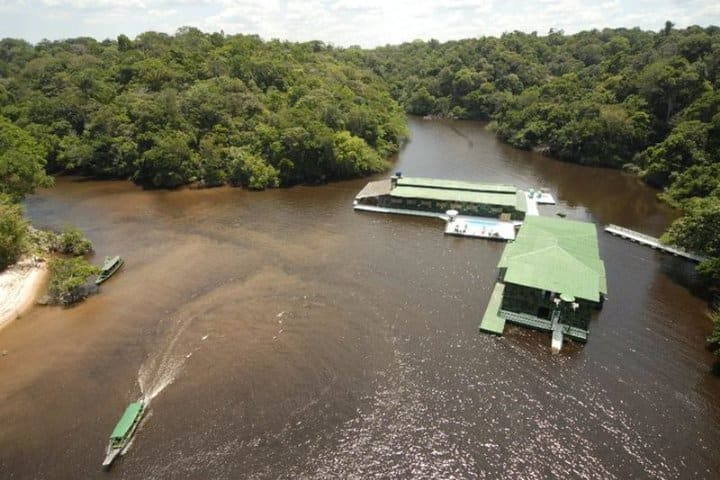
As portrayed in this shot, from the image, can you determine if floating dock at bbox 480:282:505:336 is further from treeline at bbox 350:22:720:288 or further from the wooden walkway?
the wooden walkway

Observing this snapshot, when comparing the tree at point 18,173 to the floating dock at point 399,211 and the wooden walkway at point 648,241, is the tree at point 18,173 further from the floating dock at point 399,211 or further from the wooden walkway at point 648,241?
the wooden walkway at point 648,241

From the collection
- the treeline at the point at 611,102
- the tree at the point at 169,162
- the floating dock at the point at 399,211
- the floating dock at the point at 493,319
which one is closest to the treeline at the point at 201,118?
the tree at the point at 169,162

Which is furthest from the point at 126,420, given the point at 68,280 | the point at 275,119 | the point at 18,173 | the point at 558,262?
the point at 275,119

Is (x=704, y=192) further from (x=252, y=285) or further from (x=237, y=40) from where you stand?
(x=237, y=40)

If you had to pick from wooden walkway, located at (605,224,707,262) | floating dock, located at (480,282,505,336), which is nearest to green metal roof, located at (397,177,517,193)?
wooden walkway, located at (605,224,707,262)

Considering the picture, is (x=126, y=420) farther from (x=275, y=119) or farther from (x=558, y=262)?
(x=275, y=119)

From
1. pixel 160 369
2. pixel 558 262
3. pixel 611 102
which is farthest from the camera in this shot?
pixel 611 102
